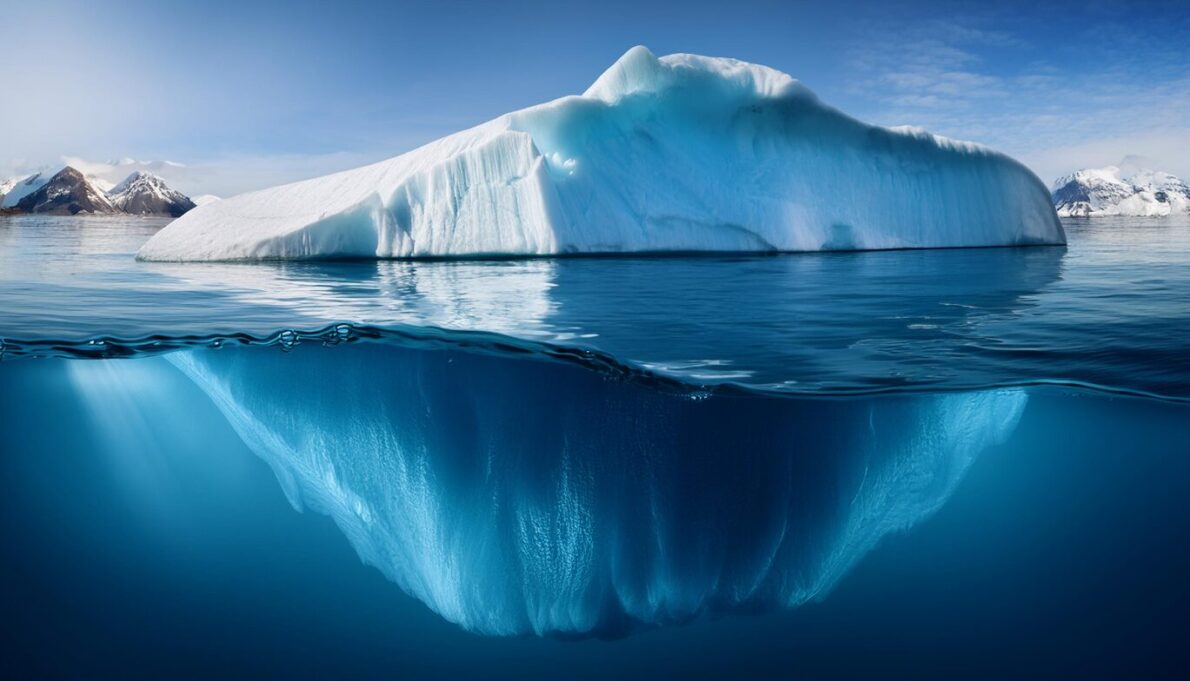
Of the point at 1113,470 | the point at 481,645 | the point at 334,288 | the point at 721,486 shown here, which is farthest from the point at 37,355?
the point at 1113,470

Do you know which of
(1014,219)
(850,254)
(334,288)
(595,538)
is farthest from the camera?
(1014,219)

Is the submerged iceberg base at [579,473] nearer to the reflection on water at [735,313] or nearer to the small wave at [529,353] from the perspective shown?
the small wave at [529,353]

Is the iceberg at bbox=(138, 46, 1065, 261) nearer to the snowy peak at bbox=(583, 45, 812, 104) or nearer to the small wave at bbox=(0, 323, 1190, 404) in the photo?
the snowy peak at bbox=(583, 45, 812, 104)

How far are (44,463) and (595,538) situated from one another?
5.91 metres

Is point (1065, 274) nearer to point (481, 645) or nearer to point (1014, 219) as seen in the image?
point (1014, 219)

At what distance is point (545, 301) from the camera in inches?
310

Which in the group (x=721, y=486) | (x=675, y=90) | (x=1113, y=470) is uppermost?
(x=675, y=90)

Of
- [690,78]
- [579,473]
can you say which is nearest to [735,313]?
[579,473]

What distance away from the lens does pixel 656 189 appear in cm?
1517

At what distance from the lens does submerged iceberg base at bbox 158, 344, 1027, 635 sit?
4.70 meters

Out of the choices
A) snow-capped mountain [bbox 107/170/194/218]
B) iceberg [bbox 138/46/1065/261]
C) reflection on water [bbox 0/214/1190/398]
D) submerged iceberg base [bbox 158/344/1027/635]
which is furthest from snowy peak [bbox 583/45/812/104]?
snow-capped mountain [bbox 107/170/194/218]

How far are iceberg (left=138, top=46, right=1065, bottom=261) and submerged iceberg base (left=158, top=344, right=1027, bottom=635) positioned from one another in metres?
6.51

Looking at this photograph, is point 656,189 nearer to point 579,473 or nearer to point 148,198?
point 579,473

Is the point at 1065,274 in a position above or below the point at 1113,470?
above
